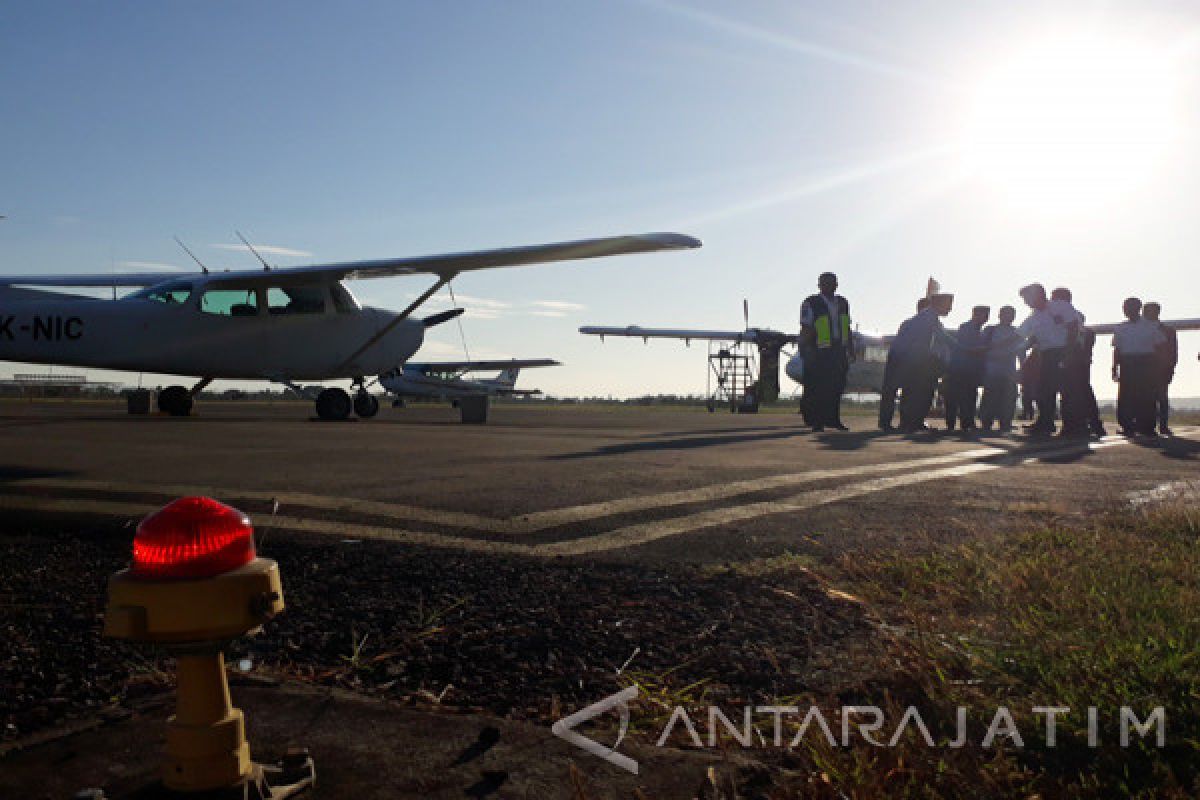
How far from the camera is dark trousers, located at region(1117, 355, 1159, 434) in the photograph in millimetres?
14422

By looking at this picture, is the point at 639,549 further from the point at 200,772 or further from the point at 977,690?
the point at 200,772

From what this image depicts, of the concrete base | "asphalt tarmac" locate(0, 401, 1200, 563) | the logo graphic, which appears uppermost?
the concrete base

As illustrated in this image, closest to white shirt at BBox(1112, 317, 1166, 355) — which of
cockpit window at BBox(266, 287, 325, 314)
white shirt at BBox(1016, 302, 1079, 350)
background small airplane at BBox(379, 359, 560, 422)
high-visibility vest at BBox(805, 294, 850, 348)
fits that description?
white shirt at BBox(1016, 302, 1079, 350)

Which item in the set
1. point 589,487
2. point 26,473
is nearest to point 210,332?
point 26,473

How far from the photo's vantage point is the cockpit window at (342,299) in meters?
16.4

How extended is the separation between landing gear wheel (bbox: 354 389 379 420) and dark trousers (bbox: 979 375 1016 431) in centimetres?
1112

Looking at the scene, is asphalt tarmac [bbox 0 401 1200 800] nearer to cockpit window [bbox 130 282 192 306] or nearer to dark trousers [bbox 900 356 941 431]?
dark trousers [bbox 900 356 941 431]

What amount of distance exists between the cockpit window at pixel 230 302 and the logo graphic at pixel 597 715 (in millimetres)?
14743

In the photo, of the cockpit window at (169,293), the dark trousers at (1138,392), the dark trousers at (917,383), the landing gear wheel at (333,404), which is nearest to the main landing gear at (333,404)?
the landing gear wheel at (333,404)

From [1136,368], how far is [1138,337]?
19.4 inches

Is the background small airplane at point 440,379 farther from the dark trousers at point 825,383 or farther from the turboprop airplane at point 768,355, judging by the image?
the dark trousers at point 825,383

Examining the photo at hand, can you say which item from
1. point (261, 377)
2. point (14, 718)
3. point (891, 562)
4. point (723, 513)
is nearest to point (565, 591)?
point (891, 562)

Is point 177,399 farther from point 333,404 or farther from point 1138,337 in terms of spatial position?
point 1138,337

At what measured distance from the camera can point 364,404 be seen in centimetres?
1777
